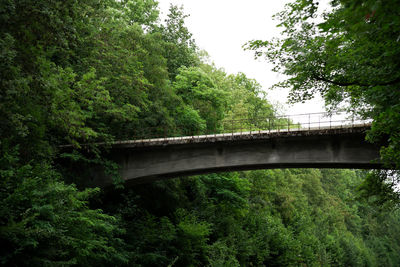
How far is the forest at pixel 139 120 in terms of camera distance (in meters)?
7.43

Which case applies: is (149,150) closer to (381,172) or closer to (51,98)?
(51,98)

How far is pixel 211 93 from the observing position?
2316 centimetres

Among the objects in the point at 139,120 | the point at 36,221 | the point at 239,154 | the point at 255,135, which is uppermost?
the point at 139,120

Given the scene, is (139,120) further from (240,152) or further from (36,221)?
(36,221)

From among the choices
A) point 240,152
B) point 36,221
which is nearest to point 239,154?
point 240,152

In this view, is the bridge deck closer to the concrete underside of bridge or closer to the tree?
the concrete underside of bridge

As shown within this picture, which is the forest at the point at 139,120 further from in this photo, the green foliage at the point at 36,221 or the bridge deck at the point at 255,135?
the bridge deck at the point at 255,135

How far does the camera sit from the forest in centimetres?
743

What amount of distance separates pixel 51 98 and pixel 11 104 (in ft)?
5.42

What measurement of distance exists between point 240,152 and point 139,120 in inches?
233

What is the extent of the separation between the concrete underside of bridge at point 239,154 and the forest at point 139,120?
0.92 m

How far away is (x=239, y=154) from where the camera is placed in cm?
1580

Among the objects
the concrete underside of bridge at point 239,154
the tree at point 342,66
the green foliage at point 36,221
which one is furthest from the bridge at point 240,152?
the green foliage at point 36,221

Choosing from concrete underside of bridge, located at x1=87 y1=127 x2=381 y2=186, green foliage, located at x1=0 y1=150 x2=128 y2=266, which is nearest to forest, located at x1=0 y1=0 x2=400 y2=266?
green foliage, located at x1=0 y1=150 x2=128 y2=266
